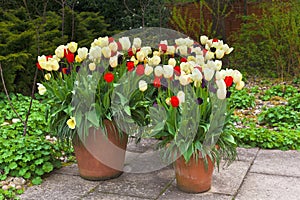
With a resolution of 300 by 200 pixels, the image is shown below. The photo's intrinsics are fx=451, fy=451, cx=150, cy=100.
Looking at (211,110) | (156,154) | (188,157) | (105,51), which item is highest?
(105,51)

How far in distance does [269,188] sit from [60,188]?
5.24 feet

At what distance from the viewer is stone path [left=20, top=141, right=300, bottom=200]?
3.30 m

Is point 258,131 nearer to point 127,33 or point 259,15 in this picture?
point 127,33

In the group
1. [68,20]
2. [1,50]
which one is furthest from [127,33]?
[1,50]

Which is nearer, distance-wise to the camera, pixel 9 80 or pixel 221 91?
pixel 221 91

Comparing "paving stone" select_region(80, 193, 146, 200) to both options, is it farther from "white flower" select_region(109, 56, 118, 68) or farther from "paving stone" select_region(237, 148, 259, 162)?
"paving stone" select_region(237, 148, 259, 162)

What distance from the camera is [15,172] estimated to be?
362cm

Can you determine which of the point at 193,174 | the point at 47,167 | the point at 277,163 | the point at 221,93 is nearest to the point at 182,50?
the point at 221,93

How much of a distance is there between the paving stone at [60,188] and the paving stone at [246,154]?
1.40 meters

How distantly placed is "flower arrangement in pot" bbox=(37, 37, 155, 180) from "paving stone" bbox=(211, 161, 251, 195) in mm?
776

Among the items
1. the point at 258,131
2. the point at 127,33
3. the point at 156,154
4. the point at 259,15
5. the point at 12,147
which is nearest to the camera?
the point at 12,147

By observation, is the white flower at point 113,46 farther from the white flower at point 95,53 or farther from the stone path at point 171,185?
the stone path at point 171,185

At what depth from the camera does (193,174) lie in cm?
328

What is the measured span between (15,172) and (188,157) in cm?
144
